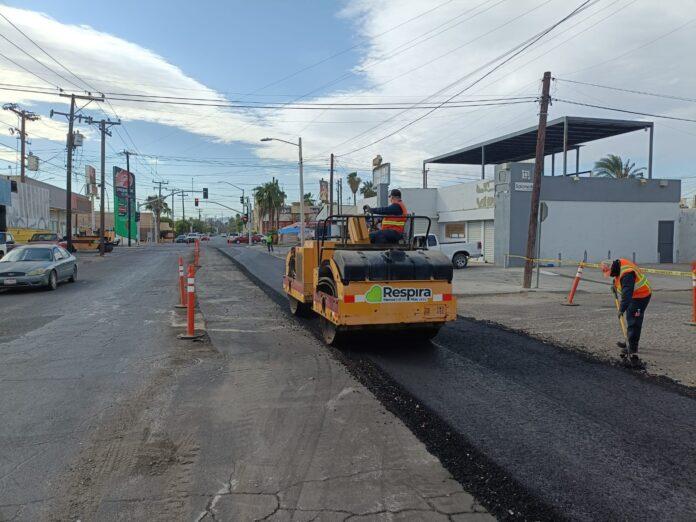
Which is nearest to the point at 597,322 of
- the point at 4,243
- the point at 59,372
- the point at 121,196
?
the point at 59,372

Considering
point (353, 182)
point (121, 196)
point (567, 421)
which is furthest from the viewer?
point (353, 182)

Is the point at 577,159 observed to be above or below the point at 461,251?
above

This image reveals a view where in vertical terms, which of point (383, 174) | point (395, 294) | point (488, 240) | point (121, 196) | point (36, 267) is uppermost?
point (121, 196)

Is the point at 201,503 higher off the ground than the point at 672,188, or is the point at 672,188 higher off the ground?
the point at 672,188

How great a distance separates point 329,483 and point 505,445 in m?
1.56

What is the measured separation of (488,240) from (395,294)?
21944 mm

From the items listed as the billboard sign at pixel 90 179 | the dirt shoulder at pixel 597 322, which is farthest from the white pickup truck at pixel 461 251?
the billboard sign at pixel 90 179

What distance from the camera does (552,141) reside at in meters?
31.0

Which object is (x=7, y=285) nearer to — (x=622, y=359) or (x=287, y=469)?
(x=287, y=469)

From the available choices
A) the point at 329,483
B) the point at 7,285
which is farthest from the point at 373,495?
the point at 7,285

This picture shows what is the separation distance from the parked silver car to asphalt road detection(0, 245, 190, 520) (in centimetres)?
62

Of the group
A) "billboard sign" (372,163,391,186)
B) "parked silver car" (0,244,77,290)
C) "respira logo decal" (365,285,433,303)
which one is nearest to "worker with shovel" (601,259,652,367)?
"respira logo decal" (365,285,433,303)

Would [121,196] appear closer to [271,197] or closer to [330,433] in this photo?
[271,197]

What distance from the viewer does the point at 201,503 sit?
335cm
